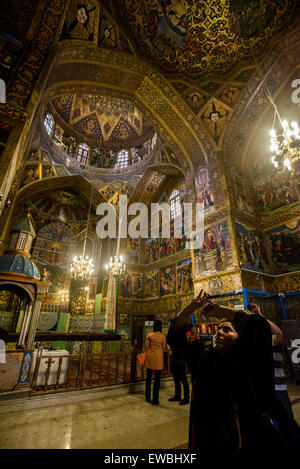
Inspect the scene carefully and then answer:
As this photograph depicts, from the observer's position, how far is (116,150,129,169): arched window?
1552 cm

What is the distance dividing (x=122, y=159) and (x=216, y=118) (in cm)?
790

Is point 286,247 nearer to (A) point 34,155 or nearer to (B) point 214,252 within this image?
(B) point 214,252

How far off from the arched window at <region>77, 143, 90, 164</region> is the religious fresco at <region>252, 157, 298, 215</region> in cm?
1118

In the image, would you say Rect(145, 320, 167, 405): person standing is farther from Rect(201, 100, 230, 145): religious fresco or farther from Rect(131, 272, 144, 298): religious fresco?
Rect(131, 272, 144, 298): religious fresco

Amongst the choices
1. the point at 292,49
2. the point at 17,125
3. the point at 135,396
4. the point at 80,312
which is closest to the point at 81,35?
the point at 17,125

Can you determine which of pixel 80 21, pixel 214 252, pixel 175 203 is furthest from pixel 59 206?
pixel 214 252

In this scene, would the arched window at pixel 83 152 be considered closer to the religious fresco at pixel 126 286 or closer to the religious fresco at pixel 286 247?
the religious fresco at pixel 126 286

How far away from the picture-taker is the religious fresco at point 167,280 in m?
11.3

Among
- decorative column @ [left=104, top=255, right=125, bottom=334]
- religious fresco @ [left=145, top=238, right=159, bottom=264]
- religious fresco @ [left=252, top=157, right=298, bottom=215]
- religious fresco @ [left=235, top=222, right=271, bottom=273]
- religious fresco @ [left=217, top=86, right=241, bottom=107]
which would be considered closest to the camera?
religious fresco @ [left=235, top=222, right=271, bottom=273]

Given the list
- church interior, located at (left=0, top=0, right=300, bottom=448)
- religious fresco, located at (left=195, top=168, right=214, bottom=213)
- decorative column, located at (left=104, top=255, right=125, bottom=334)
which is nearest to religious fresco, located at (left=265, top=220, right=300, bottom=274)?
church interior, located at (left=0, top=0, right=300, bottom=448)

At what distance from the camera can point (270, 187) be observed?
921 cm
